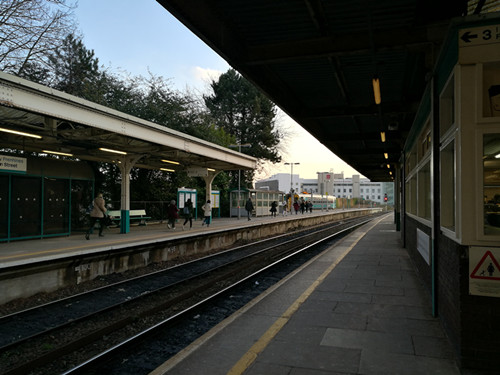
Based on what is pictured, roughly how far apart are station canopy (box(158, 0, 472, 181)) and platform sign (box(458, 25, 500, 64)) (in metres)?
1.19

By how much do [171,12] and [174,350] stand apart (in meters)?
4.34

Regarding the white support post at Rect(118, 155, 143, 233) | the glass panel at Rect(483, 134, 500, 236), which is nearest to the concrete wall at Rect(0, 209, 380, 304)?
the white support post at Rect(118, 155, 143, 233)

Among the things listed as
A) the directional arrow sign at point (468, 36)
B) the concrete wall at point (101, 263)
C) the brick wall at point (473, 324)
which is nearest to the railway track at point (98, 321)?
the concrete wall at point (101, 263)

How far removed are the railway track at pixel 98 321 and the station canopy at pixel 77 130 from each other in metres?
4.23

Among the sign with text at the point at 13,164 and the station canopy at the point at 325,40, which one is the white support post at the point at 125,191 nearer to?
the sign with text at the point at 13,164

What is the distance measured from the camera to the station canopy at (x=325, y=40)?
5.08 m

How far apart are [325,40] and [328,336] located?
14.3 ft

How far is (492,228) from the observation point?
3422 mm

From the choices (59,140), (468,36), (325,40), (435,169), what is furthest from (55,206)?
(468,36)

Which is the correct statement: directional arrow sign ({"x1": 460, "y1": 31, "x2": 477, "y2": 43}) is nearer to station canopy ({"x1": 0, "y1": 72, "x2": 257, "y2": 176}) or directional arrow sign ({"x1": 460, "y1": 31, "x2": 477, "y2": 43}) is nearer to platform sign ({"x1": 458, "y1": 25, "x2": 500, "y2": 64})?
platform sign ({"x1": 458, "y1": 25, "x2": 500, "y2": 64})

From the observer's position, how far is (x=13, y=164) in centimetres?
1050

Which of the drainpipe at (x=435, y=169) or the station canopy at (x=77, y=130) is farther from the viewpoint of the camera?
the station canopy at (x=77, y=130)

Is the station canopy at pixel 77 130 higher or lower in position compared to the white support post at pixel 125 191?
higher

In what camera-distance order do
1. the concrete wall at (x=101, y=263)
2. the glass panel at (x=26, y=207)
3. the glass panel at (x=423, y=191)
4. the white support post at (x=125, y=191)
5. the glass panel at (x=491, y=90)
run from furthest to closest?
1. the white support post at (x=125, y=191)
2. the glass panel at (x=26, y=207)
3. the concrete wall at (x=101, y=263)
4. the glass panel at (x=423, y=191)
5. the glass panel at (x=491, y=90)
